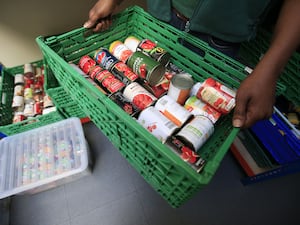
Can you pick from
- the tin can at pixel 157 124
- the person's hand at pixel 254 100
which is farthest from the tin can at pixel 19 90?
the person's hand at pixel 254 100

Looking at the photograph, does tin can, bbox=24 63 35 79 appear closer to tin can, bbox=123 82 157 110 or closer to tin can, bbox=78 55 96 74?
tin can, bbox=78 55 96 74

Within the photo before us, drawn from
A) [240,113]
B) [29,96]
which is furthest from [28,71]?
[240,113]

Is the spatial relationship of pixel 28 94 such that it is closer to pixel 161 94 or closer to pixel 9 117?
pixel 9 117

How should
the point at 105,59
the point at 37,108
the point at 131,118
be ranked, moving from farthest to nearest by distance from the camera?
the point at 37,108 < the point at 105,59 < the point at 131,118

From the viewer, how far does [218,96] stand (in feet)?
2.27

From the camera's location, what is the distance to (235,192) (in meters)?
1.09

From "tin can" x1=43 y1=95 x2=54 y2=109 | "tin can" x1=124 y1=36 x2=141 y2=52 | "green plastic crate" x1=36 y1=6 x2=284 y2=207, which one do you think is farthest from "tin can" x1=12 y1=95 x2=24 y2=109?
"tin can" x1=124 y1=36 x2=141 y2=52

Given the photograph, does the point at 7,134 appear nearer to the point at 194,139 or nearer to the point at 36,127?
the point at 36,127

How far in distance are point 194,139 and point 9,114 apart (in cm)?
102

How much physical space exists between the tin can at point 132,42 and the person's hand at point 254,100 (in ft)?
1.69

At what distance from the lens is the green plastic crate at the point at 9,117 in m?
1.04

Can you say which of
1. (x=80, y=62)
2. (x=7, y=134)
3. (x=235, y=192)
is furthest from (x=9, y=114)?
(x=235, y=192)

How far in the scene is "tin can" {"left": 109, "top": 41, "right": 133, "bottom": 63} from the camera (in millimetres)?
875

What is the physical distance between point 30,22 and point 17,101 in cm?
44
